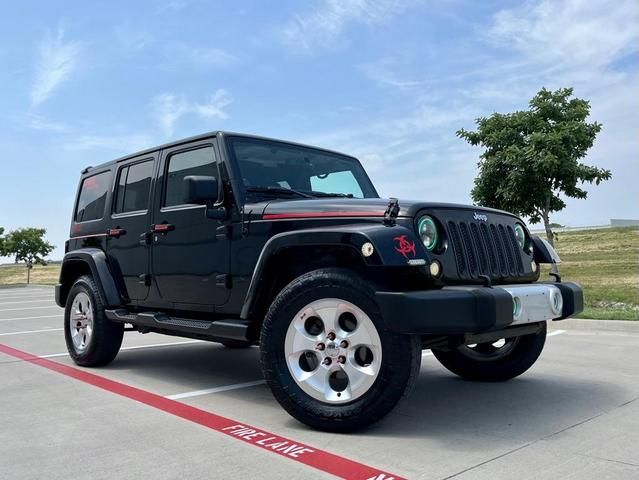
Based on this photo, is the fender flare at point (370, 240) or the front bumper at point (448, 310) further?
the fender flare at point (370, 240)

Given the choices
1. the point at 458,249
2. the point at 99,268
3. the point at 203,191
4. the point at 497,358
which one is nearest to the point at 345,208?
the point at 458,249

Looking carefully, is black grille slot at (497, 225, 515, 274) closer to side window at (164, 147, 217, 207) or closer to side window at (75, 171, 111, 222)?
side window at (164, 147, 217, 207)

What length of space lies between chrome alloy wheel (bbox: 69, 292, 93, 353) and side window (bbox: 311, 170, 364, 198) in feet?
8.81

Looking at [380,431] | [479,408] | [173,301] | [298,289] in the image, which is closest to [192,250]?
[173,301]

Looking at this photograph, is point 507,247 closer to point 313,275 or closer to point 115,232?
point 313,275

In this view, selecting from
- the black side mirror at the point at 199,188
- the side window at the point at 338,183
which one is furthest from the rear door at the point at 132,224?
the side window at the point at 338,183

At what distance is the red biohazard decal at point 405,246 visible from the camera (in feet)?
10.8

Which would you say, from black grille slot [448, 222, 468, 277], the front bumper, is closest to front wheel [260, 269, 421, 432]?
the front bumper

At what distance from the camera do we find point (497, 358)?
195 inches

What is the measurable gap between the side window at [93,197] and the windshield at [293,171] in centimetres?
217

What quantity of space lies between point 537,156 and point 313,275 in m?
10.3

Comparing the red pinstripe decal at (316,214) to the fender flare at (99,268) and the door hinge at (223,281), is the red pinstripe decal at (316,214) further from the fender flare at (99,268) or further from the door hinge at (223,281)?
the fender flare at (99,268)

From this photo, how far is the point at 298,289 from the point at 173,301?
1.76 meters

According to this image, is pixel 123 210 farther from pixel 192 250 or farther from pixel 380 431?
pixel 380 431
